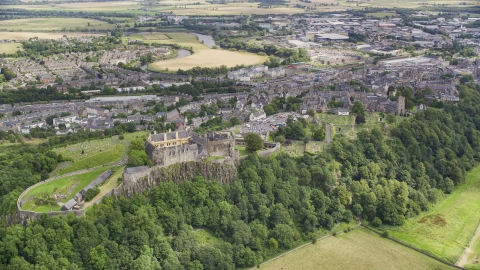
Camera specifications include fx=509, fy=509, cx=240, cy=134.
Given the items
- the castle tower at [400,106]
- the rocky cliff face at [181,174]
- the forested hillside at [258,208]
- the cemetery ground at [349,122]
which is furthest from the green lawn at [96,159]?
the castle tower at [400,106]

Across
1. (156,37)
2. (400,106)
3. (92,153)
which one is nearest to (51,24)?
(156,37)

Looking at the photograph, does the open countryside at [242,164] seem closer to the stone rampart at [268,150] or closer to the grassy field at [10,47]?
the stone rampart at [268,150]

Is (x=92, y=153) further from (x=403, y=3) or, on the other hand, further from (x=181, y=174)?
(x=403, y=3)

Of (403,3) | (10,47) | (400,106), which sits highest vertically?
(403,3)

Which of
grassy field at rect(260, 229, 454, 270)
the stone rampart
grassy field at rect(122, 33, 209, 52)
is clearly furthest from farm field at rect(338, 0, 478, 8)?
grassy field at rect(260, 229, 454, 270)

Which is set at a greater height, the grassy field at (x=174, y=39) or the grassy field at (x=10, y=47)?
the grassy field at (x=10, y=47)
